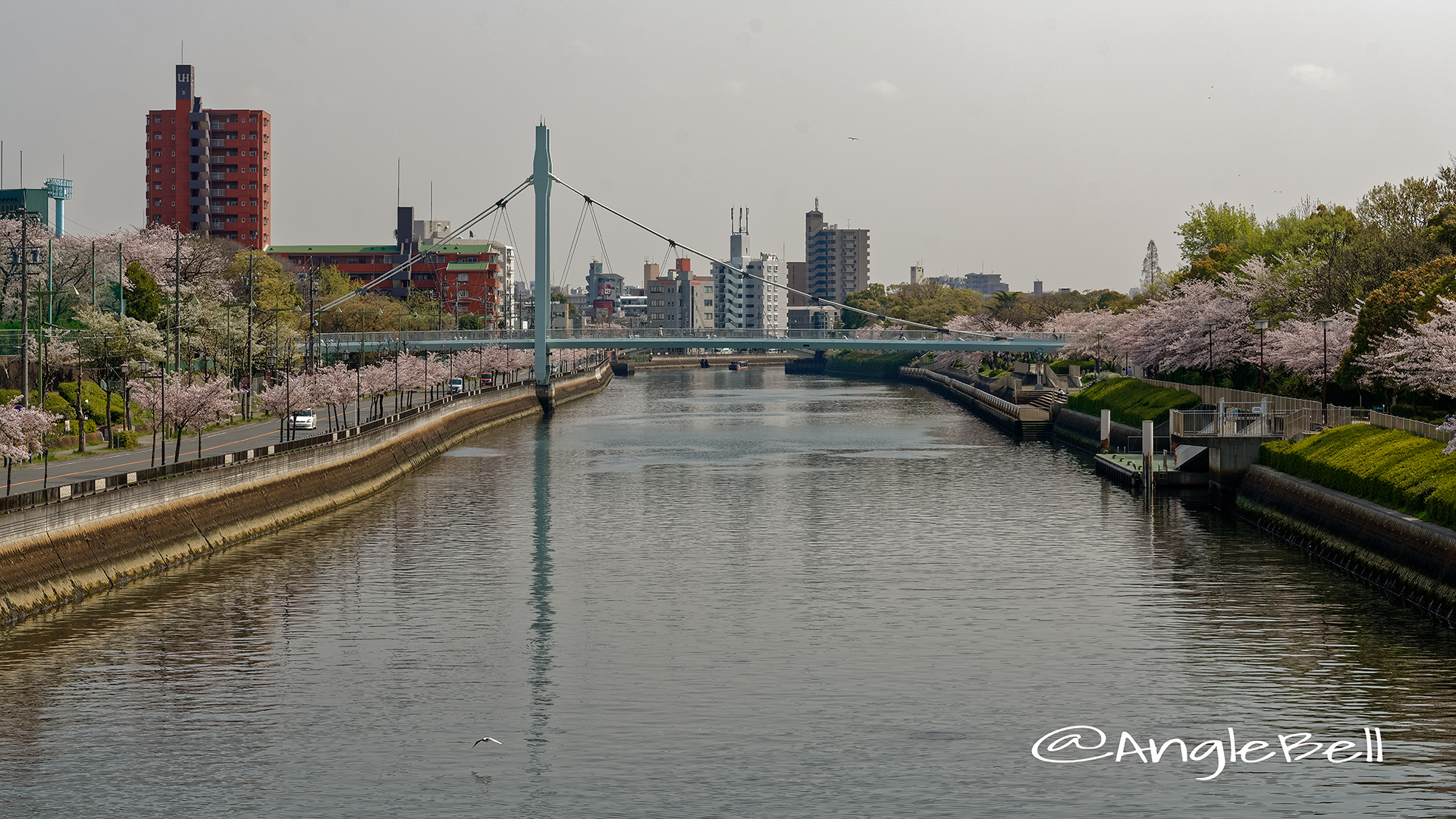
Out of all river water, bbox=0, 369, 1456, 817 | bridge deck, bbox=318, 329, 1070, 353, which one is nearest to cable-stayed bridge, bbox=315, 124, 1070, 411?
bridge deck, bbox=318, 329, 1070, 353

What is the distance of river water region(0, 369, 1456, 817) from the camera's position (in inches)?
884

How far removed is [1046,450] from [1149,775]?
214ft

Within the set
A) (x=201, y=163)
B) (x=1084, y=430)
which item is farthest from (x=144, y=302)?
(x=201, y=163)

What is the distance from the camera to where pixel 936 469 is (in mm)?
73938

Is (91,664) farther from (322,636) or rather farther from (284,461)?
(284,461)

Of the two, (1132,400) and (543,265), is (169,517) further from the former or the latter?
(543,265)

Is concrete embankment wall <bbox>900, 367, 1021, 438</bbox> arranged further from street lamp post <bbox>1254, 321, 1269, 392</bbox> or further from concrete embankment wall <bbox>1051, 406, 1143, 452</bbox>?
street lamp post <bbox>1254, 321, 1269, 392</bbox>

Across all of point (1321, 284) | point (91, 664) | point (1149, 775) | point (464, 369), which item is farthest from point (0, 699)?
point (464, 369)

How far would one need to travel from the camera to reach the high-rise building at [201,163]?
197m

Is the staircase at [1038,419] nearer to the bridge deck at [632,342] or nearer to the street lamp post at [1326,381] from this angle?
the bridge deck at [632,342]

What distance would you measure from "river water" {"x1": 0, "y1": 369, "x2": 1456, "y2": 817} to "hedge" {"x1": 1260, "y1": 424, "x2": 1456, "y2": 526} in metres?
Result: 2.89

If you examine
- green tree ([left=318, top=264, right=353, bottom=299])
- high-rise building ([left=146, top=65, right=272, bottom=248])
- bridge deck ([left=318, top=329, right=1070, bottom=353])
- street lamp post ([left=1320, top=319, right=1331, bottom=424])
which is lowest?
street lamp post ([left=1320, top=319, right=1331, bottom=424])

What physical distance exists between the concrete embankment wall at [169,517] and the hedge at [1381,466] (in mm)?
33858

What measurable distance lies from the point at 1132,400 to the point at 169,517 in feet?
187
